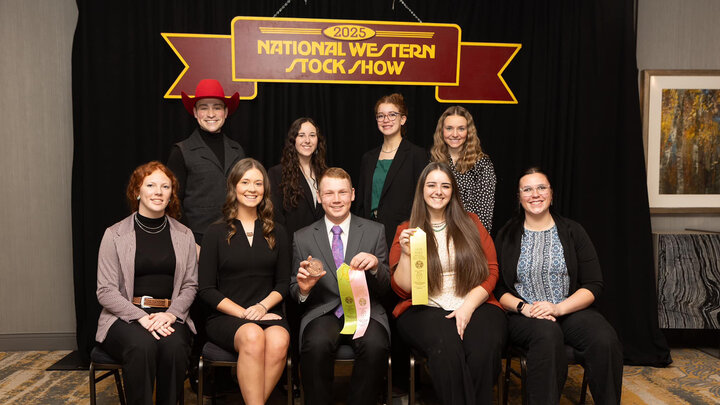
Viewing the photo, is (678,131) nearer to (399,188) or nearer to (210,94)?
(399,188)

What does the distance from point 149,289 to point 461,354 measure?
1509 millimetres

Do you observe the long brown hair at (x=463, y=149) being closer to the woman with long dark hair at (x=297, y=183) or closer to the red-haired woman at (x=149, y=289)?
the woman with long dark hair at (x=297, y=183)

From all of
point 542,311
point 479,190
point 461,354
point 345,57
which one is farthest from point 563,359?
point 345,57

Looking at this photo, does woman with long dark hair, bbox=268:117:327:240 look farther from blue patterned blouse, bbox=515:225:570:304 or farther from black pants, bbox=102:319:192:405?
blue patterned blouse, bbox=515:225:570:304

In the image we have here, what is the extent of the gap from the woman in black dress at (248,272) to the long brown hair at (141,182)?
0.88 feet

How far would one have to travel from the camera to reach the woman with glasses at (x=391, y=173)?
9.91ft

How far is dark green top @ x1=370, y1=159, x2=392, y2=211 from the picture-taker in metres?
3.07

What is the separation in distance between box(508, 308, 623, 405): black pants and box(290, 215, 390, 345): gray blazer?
0.69 m

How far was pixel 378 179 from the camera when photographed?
3.08 m

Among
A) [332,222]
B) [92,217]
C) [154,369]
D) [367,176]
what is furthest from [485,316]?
[92,217]

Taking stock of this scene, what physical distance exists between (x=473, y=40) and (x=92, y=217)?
113 inches

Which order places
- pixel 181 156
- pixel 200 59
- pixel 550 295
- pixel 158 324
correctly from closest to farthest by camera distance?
1. pixel 158 324
2. pixel 550 295
3. pixel 181 156
4. pixel 200 59

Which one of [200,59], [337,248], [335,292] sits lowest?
[335,292]

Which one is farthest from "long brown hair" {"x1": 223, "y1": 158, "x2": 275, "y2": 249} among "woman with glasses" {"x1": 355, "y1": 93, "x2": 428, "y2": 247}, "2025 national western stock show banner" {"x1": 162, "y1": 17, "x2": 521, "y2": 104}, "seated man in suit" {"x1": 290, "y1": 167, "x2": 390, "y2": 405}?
"2025 national western stock show banner" {"x1": 162, "y1": 17, "x2": 521, "y2": 104}
